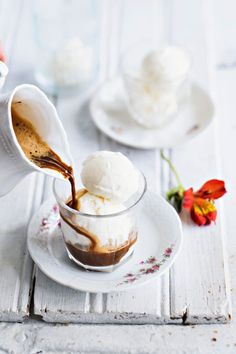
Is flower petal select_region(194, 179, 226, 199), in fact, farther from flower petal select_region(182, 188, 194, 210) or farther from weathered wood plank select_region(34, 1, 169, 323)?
weathered wood plank select_region(34, 1, 169, 323)

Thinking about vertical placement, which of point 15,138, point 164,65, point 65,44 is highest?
point 15,138

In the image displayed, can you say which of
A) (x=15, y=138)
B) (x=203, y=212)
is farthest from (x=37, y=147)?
(x=203, y=212)

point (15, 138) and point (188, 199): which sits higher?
point (15, 138)

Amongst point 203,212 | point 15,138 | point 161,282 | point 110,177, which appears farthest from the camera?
point 203,212

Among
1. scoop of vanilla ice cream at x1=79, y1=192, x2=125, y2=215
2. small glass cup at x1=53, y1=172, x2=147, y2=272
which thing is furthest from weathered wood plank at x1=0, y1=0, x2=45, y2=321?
scoop of vanilla ice cream at x1=79, y1=192, x2=125, y2=215

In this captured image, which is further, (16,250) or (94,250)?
(16,250)

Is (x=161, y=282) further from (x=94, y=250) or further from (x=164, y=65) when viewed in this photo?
(x=164, y=65)

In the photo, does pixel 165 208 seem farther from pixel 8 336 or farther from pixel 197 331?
pixel 8 336
